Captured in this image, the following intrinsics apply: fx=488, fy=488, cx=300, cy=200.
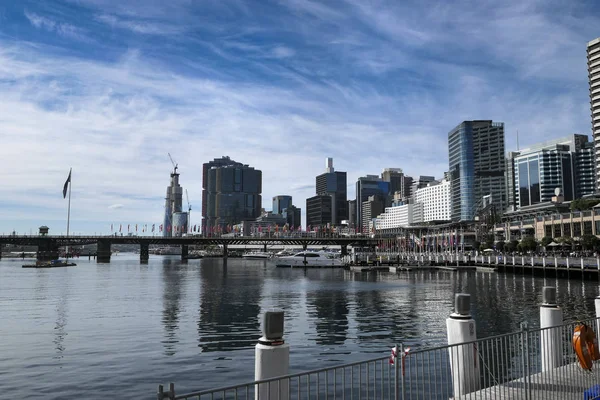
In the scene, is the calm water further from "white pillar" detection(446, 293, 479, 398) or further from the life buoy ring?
the life buoy ring

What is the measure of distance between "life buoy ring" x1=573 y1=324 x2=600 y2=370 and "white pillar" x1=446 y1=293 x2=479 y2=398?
235 cm

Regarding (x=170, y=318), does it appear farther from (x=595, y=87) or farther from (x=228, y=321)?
(x=595, y=87)

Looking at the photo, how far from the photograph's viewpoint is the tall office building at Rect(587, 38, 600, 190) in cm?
17882

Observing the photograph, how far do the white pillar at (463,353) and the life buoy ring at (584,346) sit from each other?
2349 millimetres

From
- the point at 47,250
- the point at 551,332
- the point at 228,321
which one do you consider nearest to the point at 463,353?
the point at 551,332

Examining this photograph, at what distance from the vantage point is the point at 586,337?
38.4 ft

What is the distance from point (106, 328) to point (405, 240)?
173006mm

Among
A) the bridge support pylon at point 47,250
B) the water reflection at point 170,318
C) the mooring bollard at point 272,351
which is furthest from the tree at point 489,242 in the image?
the mooring bollard at point 272,351

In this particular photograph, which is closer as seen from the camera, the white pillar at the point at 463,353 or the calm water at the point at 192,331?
the white pillar at the point at 463,353

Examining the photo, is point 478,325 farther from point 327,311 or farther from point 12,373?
point 12,373

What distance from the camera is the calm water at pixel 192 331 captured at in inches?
817

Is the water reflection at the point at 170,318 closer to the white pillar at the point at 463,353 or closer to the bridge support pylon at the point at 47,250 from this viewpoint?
the white pillar at the point at 463,353

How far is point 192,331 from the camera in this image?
31875 millimetres

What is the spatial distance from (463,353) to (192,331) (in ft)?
78.4
